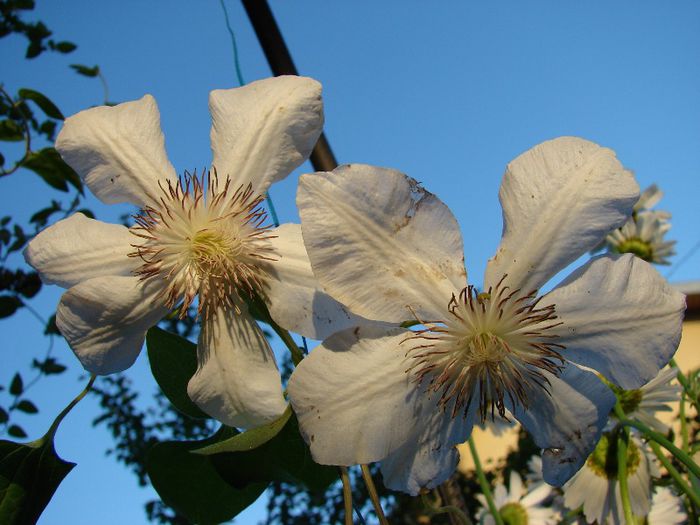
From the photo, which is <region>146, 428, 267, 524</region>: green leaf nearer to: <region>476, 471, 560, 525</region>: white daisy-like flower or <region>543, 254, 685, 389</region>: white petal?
<region>543, 254, 685, 389</region>: white petal

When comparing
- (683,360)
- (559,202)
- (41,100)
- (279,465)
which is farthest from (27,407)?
(683,360)

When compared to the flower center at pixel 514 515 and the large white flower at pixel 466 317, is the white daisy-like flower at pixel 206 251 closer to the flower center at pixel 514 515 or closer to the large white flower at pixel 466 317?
the large white flower at pixel 466 317

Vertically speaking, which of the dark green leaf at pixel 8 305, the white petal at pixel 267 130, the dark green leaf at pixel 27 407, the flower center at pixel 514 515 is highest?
the dark green leaf at pixel 8 305

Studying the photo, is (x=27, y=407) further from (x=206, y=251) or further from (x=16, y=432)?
(x=206, y=251)

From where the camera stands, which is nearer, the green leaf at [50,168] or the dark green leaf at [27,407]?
the green leaf at [50,168]

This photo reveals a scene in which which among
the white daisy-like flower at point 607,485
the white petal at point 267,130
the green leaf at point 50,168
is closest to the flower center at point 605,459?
the white daisy-like flower at point 607,485

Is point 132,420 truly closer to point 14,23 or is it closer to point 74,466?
point 14,23

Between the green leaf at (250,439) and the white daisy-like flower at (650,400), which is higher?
the green leaf at (250,439)
